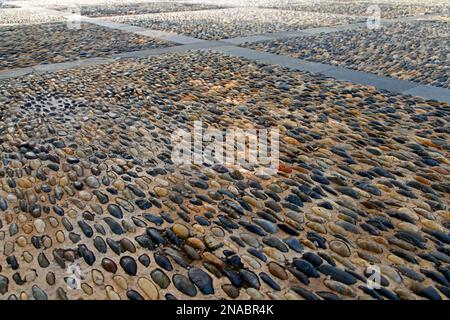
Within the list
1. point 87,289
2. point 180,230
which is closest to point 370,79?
point 180,230

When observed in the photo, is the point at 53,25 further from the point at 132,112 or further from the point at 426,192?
the point at 426,192

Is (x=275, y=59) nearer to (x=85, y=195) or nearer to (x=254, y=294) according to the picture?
(x=85, y=195)

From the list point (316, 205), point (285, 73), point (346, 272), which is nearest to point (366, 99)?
point (285, 73)

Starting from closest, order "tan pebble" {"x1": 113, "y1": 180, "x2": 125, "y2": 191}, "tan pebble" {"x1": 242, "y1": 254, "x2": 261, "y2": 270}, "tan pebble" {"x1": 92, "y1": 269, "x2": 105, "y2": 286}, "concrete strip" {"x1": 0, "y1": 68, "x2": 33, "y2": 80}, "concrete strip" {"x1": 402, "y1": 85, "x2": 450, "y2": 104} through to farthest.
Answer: "tan pebble" {"x1": 92, "y1": 269, "x2": 105, "y2": 286}
"tan pebble" {"x1": 242, "y1": 254, "x2": 261, "y2": 270}
"tan pebble" {"x1": 113, "y1": 180, "x2": 125, "y2": 191}
"concrete strip" {"x1": 402, "y1": 85, "x2": 450, "y2": 104}
"concrete strip" {"x1": 0, "y1": 68, "x2": 33, "y2": 80}

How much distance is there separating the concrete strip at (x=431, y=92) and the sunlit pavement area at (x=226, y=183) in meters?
0.03

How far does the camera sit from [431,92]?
4879mm

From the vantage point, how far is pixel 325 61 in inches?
253

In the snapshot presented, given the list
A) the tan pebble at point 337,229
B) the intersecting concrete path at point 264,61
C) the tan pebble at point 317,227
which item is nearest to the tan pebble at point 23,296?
the tan pebble at point 317,227

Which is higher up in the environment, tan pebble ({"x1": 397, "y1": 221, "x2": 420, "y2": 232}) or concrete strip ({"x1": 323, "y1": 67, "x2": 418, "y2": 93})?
concrete strip ({"x1": 323, "y1": 67, "x2": 418, "y2": 93})

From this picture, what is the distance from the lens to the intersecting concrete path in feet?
16.6

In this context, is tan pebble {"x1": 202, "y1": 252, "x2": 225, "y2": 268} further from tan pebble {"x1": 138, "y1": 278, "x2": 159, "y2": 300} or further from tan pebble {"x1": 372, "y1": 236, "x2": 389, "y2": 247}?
tan pebble {"x1": 372, "y1": 236, "x2": 389, "y2": 247}

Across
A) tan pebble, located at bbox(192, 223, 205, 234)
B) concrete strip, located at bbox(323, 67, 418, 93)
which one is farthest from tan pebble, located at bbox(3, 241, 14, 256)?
concrete strip, located at bbox(323, 67, 418, 93)

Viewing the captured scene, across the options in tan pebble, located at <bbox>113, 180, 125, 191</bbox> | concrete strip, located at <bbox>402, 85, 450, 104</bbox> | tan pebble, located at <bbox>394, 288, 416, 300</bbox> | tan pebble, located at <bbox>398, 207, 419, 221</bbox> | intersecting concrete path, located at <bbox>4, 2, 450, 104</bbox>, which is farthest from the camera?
intersecting concrete path, located at <bbox>4, 2, 450, 104</bbox>

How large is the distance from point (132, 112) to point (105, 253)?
233cm
